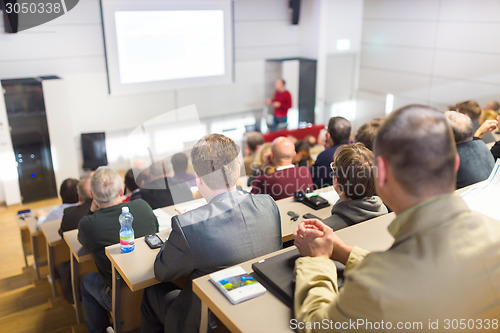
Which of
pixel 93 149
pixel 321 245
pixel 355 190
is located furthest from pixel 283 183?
pixel 93 149

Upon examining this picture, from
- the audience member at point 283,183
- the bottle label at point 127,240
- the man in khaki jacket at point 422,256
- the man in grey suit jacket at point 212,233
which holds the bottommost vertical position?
the audience member at point 283,183

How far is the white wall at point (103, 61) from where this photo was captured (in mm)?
6043

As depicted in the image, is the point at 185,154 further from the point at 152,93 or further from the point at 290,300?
the point at 152,93

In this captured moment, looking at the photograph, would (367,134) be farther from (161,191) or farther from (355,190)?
(161,191)

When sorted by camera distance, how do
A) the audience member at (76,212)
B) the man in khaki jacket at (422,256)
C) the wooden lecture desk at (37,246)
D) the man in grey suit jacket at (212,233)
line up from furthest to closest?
the wooden lecture desk at (37,246)
the audience member at (76,212)
the man in grey suit jacket at (212,233)
the man in khaki jacket at (422,256)

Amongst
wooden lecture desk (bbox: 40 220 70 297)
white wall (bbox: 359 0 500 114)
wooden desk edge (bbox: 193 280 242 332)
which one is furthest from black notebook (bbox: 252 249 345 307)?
white wall (bbox: 359 0 500 114)

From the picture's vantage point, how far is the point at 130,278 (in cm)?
204

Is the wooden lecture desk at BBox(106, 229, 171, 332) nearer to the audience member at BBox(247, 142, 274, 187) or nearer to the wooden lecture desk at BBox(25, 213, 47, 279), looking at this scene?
the wooden lecture desk at BBox(25, 213, 47, 279)

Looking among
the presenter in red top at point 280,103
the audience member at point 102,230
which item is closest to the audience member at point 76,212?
the audience member at point 102,230

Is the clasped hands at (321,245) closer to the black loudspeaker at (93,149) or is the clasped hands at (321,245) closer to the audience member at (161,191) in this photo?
the audience member at (161,191)

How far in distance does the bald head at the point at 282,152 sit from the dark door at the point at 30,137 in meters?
3.66

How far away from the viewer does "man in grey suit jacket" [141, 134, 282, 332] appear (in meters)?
1.94

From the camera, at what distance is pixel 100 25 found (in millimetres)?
6477

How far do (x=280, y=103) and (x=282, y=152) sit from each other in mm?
4630
